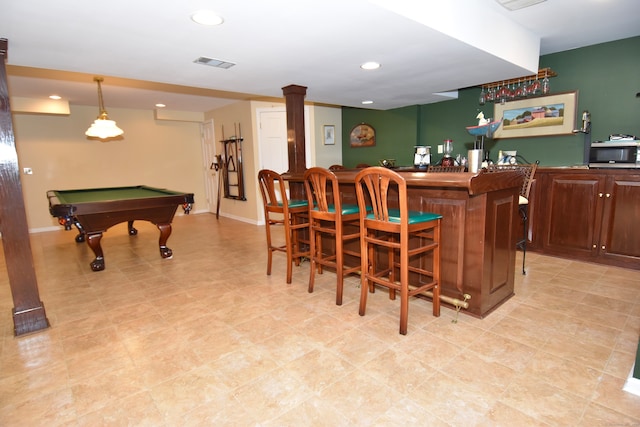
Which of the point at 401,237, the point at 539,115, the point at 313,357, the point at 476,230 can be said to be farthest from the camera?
the point at 539,115

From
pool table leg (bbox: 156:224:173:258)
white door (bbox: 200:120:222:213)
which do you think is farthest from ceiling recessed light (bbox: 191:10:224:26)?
white door (bbox: 200:120:222:213)

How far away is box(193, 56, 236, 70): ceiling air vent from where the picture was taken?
2.93 metres

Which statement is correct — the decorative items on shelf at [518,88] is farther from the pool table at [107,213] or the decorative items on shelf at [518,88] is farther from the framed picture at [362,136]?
the pool table at [107,213]

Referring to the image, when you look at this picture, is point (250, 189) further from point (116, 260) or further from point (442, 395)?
point (442, 395)

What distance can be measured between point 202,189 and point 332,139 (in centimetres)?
352

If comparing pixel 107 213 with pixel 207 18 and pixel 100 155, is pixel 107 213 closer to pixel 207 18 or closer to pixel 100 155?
pixel 207 18

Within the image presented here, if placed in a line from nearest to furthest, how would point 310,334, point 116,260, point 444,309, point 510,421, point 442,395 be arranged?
point 510,421, point 442,395, point 310,334, point 444,309, point 116,260

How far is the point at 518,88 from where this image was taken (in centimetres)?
412

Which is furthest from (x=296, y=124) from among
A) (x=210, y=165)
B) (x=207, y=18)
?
(x=210, y=165)

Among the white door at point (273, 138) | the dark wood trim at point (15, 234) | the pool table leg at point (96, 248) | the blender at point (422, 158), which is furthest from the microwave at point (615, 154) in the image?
the pool table leg at point (96, 248)

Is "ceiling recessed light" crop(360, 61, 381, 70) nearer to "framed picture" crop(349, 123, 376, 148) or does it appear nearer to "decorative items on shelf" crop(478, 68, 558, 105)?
→ "decorative items on shelf" crop(478, 68, 558, 105)

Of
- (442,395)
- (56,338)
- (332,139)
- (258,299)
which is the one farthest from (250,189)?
(442,395)

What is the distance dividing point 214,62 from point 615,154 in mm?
4002

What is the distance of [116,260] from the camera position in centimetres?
425
